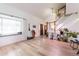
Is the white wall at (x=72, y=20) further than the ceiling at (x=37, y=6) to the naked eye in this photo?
No

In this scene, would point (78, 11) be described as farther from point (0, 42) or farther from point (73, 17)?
point (0, 42)

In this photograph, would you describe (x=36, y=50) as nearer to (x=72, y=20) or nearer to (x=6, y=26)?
(x=6, y=26)

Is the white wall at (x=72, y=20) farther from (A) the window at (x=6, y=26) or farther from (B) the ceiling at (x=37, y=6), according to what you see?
(A) the window at (x=6, y=26)

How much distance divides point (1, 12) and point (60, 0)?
8.80ft

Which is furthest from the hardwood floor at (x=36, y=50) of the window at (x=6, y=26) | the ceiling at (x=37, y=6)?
the ceiling at (x=37, y=6)

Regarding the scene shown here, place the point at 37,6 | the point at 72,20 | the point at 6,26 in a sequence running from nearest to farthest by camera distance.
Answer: the point at 72,20 → the point at 6,26 → the point at 37,6

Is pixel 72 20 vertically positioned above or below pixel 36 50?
above

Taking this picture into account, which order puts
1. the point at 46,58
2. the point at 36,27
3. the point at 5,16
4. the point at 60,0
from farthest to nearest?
the point at 36,27 < the point at 5,16 < the point at 60,0 < the point at 46,58

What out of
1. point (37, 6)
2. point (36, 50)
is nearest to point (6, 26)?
point (36, 50)

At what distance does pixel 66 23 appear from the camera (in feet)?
10.8

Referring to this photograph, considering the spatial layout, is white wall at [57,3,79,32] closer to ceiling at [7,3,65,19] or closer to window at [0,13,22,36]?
ceiling at [7,3,65,19]

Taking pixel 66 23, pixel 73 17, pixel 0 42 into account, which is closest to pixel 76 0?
pixel 73 17

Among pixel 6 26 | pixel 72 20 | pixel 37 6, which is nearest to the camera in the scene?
pixel 72 20

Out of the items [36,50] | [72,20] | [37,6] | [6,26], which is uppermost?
[37,6]
